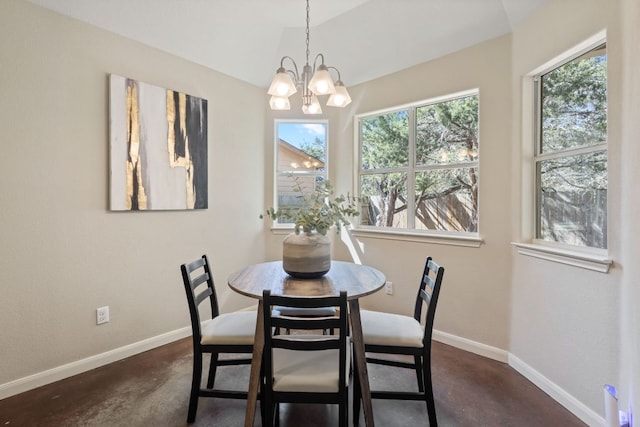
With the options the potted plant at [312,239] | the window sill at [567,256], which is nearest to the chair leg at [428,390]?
the potted plant at [312,239]

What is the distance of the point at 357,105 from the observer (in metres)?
3.28

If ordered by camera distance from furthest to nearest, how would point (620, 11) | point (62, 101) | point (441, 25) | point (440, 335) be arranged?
point (440, 335), point (441, 25), point (62, 101), point (620, 11)

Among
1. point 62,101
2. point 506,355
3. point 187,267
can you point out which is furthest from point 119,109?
point 506,355

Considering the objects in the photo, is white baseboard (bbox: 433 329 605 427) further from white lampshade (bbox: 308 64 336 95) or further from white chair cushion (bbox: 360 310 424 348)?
white lampshade (bbox: 308 64 336 95)

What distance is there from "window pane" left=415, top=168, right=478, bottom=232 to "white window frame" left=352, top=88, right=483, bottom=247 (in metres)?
→ 0.06

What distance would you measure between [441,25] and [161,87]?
91.5 inches

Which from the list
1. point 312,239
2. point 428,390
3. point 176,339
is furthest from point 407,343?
point 176,339

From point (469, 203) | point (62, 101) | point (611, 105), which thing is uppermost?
point (62, 101)

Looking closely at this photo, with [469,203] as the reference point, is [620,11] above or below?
above

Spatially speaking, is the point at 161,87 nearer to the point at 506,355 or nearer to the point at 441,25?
the point at 441,25

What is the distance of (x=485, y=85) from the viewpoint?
97.3 inches

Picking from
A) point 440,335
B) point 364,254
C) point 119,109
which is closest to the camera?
point 119,109

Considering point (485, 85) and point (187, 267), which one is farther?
point (485, 85)

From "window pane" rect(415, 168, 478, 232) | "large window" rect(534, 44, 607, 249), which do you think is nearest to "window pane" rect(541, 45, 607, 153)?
"large window" rect(534, 44, 607, 249)
